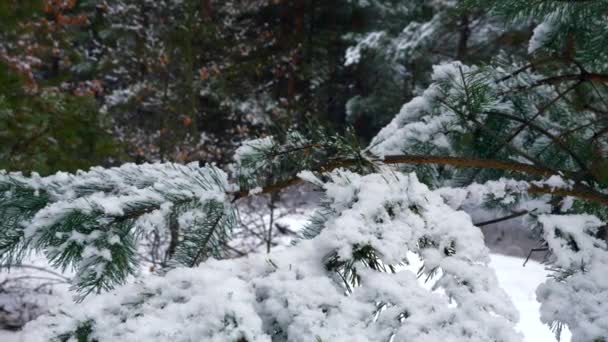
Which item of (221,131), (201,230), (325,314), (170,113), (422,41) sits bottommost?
(221,131)

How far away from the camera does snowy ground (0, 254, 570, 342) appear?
4.84 metres

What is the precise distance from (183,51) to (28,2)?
3.44 meters

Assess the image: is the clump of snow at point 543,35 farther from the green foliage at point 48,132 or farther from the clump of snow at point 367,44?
the clump of snow at point 367,44

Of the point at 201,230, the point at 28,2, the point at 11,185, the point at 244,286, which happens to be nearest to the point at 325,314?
the point at 244,286

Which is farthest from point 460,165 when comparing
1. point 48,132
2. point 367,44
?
point 367,44

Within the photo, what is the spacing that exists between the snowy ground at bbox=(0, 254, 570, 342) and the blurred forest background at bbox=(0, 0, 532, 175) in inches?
Answer: 81.0

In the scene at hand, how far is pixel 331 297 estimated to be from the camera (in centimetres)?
72

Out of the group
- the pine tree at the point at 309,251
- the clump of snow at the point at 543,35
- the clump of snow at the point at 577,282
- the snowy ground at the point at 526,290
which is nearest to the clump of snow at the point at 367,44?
the snowy ground at the point at 526,290

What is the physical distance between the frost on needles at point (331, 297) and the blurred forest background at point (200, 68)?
10.7ft

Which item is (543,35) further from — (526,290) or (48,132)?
(526,290)

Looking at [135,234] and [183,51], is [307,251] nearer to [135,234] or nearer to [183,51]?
[135,234]

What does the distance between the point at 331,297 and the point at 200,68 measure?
8112 millimetres

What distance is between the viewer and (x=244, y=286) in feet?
2.42

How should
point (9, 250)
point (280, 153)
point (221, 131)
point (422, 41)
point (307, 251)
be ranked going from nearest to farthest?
point (307, 251), point (9, 250), point (280, 153), point (422, 41), point (221, 131)
